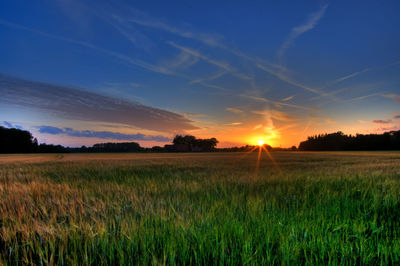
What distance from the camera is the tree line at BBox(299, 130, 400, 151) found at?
71188 mm

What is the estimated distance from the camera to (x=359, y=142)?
7556 cm

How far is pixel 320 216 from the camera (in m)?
2.94

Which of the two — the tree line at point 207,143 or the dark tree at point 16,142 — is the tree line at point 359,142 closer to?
the tree line at point 207,143

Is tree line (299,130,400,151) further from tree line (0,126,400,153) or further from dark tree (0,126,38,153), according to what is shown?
dark tree (0,126,38,153)

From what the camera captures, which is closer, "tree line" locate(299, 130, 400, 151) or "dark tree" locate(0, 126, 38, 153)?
"dark tree" locate(0, 126, 38, 153)

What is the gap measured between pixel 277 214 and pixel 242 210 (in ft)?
1.58

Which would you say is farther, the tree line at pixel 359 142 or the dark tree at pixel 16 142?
the tree line at pixel 359 142

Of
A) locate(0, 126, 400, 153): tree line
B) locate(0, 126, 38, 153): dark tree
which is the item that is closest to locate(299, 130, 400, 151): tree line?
locate(0, 126, 400, 153): tree line

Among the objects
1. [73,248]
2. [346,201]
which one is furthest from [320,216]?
[73,248]

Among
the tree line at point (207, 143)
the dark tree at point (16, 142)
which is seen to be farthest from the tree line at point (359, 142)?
the dark tree at point (16, 142)

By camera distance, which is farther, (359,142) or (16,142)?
(359,142)

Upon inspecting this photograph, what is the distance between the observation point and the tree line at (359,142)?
71188 mm

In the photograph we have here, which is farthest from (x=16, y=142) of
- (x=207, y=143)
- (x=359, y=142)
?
(x=359, y=142)

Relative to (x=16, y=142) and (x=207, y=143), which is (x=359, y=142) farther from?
(x=16, y=142)
